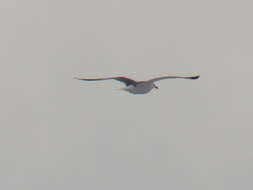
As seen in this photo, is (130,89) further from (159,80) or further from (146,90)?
(159,80)

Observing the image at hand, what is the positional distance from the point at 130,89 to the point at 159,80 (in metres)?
4.89

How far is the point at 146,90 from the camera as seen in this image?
43.2m

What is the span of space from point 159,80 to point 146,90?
3.25 m

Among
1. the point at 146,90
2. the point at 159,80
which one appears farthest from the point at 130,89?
the point at 159,80

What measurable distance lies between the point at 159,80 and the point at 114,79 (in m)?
4.60

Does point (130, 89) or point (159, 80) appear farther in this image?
point (159, 80)

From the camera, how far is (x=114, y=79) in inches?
1721

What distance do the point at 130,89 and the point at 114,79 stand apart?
238 centimetres

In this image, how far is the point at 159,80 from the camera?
46.0 metres

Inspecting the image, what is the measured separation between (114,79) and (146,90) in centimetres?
293

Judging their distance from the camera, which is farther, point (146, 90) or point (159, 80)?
point (159, 80)
